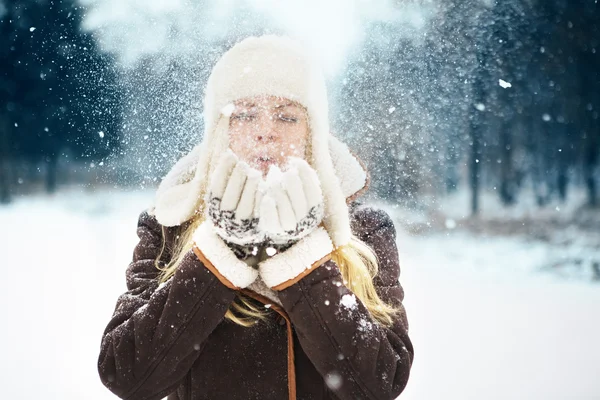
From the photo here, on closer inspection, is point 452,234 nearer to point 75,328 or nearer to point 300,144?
point 75,328

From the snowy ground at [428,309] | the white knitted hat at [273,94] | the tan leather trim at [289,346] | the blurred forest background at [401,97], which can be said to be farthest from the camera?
the blurred forest background at [401,97]

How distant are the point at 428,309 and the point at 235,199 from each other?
3.79 m

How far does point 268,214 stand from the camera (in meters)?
1.07

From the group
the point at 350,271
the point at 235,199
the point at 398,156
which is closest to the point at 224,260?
the point at 235,199

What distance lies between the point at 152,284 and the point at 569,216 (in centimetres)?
875

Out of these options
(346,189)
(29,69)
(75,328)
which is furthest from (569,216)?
(29,69)

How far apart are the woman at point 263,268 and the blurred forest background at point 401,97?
2.86 metres

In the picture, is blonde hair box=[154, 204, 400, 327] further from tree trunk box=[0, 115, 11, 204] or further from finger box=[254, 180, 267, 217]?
tree trunk box=[0, 115, 11, 204]

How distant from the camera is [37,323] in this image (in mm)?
4043

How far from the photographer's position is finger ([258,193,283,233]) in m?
1.07

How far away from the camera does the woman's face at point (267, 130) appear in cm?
122

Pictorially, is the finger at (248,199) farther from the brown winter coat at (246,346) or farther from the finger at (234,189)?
the brown winter coat at (246,346)

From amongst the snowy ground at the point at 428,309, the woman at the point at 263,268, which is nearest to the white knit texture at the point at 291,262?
the woman at the point at 263,268

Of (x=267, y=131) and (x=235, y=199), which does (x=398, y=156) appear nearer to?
(x=267, y=131)
